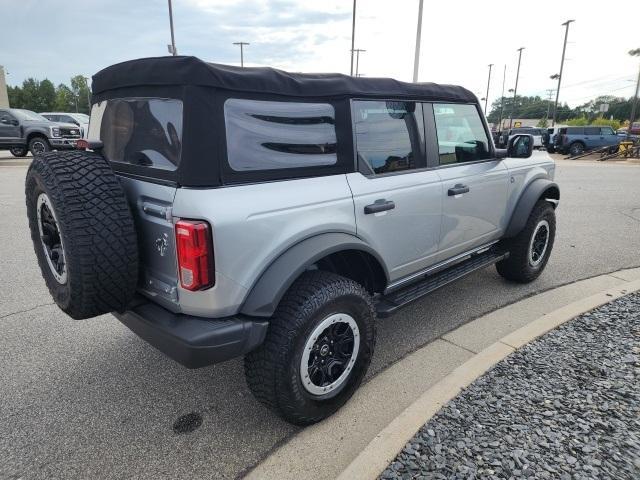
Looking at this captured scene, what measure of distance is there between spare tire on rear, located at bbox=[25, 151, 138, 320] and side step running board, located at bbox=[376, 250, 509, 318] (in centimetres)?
164

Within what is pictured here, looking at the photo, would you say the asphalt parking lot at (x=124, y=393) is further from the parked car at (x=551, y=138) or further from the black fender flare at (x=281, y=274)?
the parked car at (x=551, y=138)

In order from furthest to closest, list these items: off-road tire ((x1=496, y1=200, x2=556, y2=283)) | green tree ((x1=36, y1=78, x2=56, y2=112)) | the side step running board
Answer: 1. green tree ((x1=36, y1=78, x2=56, y2=112))
2. off-road tire ((x1=496, y1=200, x2=556, y2=283))
3. the side step running board

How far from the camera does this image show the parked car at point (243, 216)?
80.8 inches

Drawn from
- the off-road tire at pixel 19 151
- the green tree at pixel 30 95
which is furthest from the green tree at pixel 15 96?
the off-road tire at pixel 19 151

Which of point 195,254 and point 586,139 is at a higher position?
point 586,139

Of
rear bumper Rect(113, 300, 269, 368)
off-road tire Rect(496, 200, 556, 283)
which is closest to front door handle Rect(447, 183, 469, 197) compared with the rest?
off-road tire Rect(496, 200, 556, 283)

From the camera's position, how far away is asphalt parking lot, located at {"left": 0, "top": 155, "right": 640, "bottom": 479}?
2.26 m

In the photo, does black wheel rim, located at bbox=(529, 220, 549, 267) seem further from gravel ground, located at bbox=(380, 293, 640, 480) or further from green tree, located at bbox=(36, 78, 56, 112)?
green tree, located at bbox=(36, 78, 56, 112)

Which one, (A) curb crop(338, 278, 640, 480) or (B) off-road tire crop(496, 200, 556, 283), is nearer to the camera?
(A) curb crop(338, 278, 640, 480)

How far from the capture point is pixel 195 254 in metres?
1.99

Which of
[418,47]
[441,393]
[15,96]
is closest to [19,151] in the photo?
[418,47]

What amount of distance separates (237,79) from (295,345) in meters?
1.39

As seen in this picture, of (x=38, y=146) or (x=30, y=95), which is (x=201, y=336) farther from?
(x=30, y=95)

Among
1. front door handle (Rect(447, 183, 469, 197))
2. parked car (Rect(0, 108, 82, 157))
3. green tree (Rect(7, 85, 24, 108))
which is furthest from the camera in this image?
green tree (Rect(7, 85, 24, 108))
